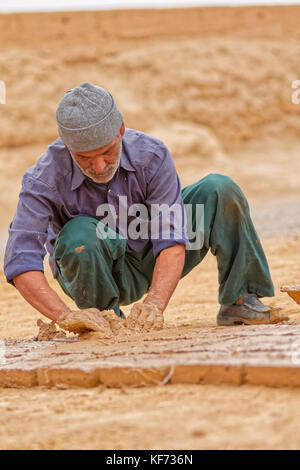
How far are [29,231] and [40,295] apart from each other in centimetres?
31

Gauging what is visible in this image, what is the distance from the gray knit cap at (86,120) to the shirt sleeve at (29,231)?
0.28 meters

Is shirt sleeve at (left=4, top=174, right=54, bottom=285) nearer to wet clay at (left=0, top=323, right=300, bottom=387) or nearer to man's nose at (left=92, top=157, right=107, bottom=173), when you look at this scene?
man's nose at (left=92, top=157, right=107, bottom=173)

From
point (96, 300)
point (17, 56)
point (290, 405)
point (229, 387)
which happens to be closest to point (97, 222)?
point (96, 300)

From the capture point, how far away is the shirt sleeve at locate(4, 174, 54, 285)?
3.11m

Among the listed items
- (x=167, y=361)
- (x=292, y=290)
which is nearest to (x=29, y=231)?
(x=167, y=361)

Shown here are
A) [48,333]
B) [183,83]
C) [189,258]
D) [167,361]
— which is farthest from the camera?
[183,83]

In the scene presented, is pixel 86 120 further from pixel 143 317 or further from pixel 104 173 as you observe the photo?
pixel 143 317

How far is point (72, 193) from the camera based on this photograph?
132 inches

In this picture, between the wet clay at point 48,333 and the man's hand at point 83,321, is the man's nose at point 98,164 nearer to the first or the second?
the man's hand at point 83,321

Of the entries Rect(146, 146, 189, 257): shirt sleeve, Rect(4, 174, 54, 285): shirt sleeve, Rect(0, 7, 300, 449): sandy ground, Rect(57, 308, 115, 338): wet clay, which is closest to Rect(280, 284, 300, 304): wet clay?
Rect(146, 146, 189, 257): shirt sleeve

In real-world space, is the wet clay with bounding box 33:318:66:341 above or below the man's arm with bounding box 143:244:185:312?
below

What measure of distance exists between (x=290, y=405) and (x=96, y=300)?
5.27 ft

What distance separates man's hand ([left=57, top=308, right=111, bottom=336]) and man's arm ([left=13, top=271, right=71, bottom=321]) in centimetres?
6

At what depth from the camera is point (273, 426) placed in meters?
1.79
